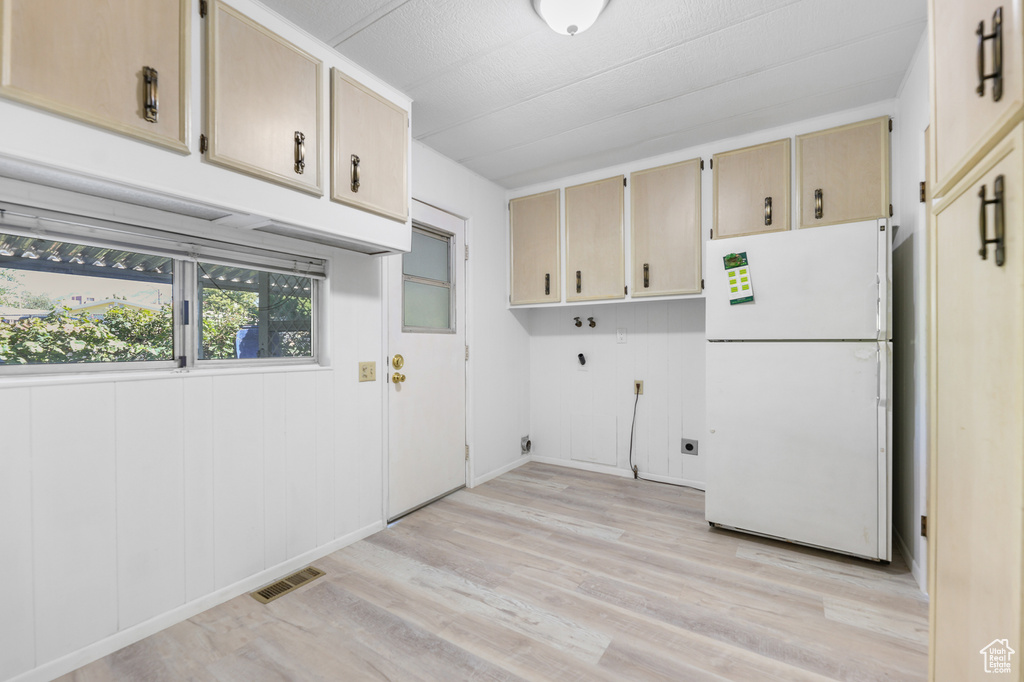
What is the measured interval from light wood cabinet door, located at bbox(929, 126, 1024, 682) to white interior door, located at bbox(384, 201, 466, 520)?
7.83ft

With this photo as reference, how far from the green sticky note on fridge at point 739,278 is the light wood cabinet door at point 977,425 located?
131 centimetres

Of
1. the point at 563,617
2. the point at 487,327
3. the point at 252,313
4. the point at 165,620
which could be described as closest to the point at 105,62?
the point at 252,313

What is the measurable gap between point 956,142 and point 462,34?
174 cm

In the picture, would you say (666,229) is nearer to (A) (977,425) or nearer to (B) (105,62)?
(A) (977,425)

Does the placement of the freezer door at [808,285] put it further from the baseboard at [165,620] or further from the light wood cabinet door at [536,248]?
the baseboard at [165,620]

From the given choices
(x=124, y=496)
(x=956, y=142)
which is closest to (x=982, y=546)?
(x=956, y=142)

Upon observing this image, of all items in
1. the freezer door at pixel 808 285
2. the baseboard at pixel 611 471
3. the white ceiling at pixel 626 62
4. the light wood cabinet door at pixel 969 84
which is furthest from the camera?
the baseboard at pixel 611 471

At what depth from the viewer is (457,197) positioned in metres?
3.28

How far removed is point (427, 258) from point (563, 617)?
2.27 metres

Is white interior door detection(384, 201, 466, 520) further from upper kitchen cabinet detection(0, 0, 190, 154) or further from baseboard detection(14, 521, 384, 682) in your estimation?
upper kitchen cabinet detection(0, 0, 190, 154)

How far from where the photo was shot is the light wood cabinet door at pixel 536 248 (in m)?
3.56

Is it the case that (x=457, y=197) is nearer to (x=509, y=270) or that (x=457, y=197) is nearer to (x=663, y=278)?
(x=509, y=270)

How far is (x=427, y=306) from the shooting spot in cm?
310

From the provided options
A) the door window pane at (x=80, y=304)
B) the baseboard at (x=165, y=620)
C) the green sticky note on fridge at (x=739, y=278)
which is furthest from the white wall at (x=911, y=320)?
the door window pane at (x=80, y=304)
